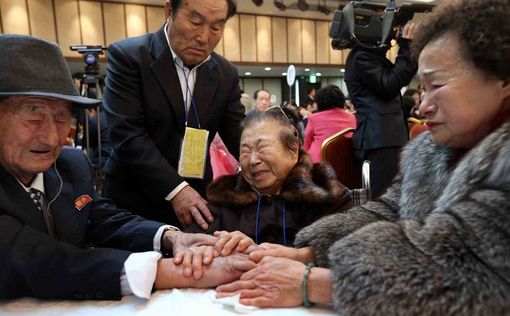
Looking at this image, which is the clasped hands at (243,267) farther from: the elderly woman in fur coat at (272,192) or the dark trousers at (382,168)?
the dark trousers at (382,168)

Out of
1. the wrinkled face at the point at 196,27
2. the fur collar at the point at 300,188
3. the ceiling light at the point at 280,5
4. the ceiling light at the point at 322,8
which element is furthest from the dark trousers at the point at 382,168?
the ceiling light at the point at 322,8

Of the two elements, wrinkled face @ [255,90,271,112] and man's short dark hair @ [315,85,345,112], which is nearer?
man's short dark hair @ [315,85,345,112]

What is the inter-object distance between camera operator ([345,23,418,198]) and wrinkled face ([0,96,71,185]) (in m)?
1.98

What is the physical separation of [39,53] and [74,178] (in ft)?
1.25

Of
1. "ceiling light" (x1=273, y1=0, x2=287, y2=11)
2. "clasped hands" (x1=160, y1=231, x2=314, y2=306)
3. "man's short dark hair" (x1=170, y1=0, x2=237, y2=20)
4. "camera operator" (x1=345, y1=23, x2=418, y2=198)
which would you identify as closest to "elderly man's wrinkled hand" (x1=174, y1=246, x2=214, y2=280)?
"clasped hands" (x1=160, y1=231, x2=314, y2=306)

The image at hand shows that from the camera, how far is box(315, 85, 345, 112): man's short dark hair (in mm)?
3825

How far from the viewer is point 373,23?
267cm

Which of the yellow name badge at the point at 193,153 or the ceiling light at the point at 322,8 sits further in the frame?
the ceiling light at the point at 322,8

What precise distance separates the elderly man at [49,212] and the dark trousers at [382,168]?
1704 mm

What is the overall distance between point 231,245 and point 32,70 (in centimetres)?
71

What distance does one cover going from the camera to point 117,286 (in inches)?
39.7

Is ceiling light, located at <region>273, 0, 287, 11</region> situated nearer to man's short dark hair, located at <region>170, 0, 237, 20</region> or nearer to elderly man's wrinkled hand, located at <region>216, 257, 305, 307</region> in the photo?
man's short dark hair, located at <region>170, 0, 237, 20</region>

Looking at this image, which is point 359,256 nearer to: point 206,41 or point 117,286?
point 117,286

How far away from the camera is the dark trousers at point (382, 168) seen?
8.87ft
